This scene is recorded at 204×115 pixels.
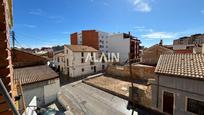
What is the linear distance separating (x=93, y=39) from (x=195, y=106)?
3513 centimetres

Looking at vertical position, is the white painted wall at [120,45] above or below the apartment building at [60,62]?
above

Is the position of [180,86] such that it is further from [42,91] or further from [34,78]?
[34,78]

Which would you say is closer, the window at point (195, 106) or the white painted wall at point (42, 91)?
the window at point (195, 106)

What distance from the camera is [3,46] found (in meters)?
1.77

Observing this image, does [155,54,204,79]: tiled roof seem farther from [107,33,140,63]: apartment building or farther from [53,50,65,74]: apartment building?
[107,33,140,63]: apartment building

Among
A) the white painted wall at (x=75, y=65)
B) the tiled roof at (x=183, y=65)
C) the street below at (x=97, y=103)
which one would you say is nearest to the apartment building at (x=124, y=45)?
the white painted wall at (x=75, y=65)

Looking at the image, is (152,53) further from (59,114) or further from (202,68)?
(59,114)

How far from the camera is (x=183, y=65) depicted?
416 inches

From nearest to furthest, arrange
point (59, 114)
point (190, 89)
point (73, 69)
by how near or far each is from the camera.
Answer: point (190, 89)
point (59, 114)
point (73, 69)

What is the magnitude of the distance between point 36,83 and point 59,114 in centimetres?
525

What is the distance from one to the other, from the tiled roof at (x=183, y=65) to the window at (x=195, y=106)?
2.11m

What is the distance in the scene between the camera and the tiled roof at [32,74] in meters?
13.7

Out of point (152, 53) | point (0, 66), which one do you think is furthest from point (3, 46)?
point (152, 53)

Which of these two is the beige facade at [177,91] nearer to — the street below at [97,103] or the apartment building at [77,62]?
the street below at [97,103]
